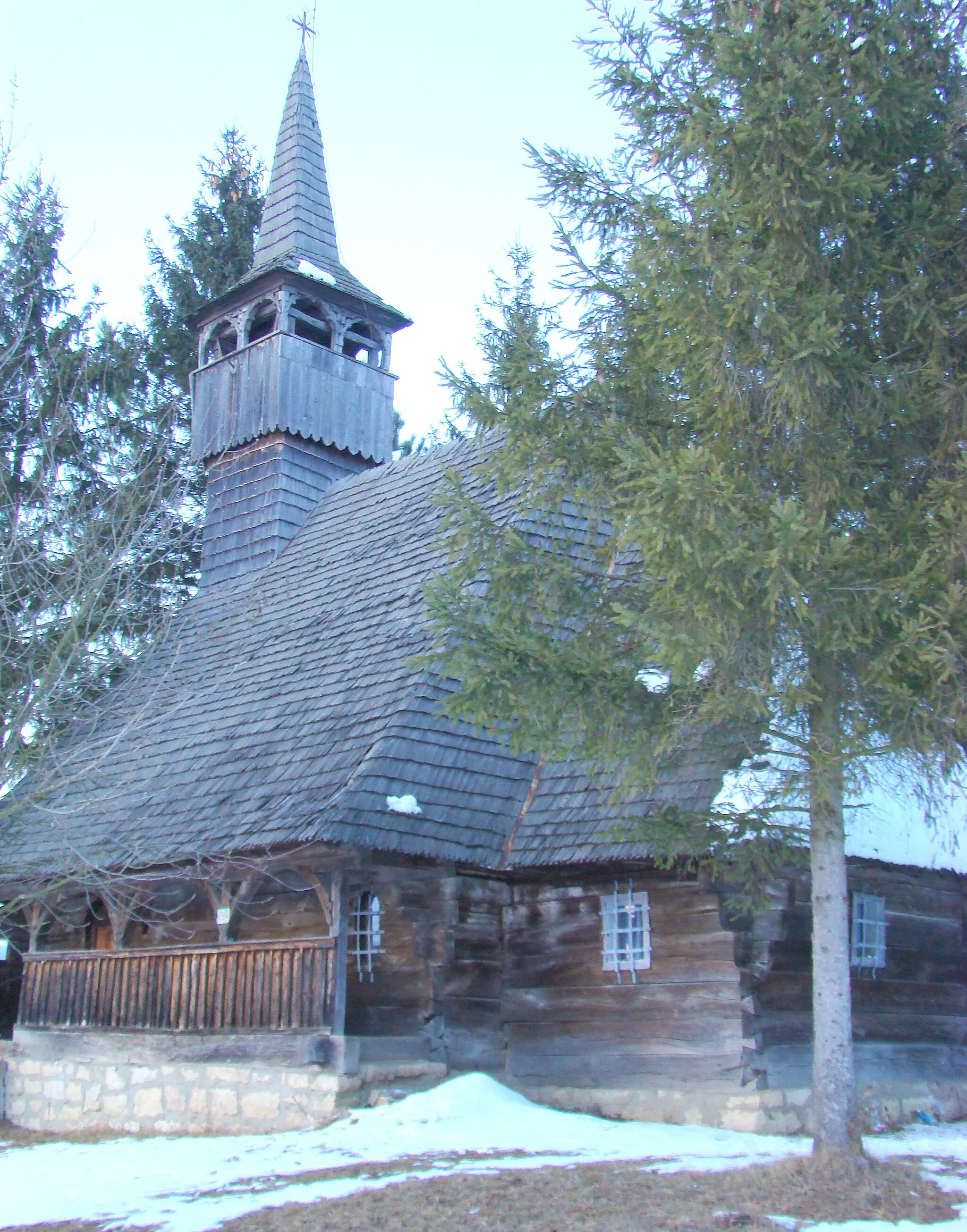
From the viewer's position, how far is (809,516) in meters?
6.46

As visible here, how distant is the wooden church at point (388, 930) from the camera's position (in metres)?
8.75

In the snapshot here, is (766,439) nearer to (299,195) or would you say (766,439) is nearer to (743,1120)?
(743,1120)

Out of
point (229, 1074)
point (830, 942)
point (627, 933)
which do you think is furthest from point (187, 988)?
point (830, 942)

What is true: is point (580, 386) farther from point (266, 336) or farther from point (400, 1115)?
point (266, 336)

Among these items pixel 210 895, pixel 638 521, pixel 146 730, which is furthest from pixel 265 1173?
pixel 146 730

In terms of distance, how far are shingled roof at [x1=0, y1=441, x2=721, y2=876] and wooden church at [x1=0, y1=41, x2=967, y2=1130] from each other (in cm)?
4

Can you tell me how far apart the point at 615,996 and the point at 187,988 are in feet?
12.2

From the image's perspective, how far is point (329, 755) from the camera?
9969 millimetres

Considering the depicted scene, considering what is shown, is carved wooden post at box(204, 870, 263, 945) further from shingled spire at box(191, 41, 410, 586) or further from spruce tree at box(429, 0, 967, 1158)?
shingled spire at box(191, 41, 410, 586)

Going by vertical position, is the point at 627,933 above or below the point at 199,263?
below

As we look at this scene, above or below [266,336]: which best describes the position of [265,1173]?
below

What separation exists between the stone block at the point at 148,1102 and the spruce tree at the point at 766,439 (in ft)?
18.6

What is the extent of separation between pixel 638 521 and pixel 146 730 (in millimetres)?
8575

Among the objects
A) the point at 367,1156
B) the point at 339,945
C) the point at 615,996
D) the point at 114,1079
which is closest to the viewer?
the point at 367,1156
